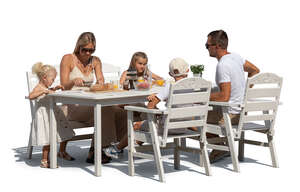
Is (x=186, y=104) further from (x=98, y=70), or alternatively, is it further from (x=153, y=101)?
(x=98, y=70)

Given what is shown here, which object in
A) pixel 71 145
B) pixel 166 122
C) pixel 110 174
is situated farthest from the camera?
pixel 71 145

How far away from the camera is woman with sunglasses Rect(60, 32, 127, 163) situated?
28.9 feet

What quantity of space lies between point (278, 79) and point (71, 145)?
11.2ft

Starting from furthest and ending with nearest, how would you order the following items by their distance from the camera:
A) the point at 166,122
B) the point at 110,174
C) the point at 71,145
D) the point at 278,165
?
1. the point at 71,145
2. the point at 278,165
3. the point at 110,174
4. the point at 166,122

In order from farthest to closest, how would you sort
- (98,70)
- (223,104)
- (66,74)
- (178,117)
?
1. (98,70)
2. (66,74)
3. (223,104)
4. (178,117)

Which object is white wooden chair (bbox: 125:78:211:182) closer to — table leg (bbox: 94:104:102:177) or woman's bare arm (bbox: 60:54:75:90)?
table leg (bbox: 94:104:102:177)

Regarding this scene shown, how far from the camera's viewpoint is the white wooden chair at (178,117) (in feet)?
25.4

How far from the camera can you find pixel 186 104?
8.02m

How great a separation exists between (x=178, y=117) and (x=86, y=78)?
1.81 meters

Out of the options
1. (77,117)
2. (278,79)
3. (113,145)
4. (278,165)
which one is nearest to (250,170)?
(278,165)

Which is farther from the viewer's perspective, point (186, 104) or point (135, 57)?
point (135, 57)

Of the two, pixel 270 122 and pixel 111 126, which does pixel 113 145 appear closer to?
pixel 111 126

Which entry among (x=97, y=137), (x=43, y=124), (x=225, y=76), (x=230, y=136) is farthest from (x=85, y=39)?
(x=230, y=136)

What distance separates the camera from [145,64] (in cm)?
906
